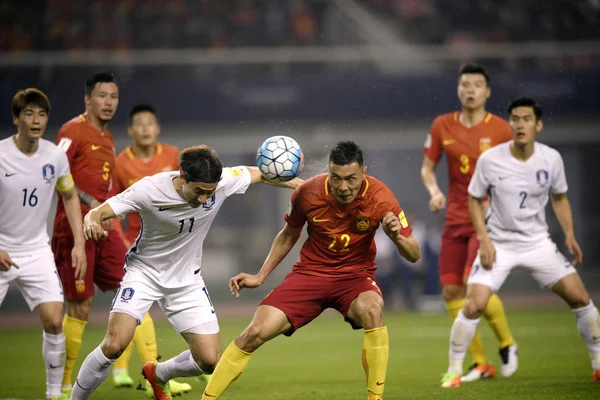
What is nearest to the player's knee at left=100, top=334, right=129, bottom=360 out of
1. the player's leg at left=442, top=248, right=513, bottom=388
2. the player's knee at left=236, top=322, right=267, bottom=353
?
the player's knee at left=236, top=322, right=267, bottom=353

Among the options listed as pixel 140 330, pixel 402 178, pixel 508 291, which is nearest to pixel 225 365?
pixel 140 330

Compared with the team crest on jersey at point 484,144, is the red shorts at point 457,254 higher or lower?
lower

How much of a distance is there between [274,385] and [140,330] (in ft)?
4.76

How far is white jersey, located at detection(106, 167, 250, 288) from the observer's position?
6.31 m

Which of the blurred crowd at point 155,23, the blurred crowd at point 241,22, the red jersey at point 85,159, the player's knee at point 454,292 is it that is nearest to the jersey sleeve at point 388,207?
the player's knee at point 454,292

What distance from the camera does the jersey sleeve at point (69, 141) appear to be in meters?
7.96

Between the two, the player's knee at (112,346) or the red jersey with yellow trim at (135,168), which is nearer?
the player's knee at (112,346)

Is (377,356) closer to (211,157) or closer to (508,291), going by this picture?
(211,157)

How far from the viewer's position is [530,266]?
808cm

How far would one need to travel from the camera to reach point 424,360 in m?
10.6

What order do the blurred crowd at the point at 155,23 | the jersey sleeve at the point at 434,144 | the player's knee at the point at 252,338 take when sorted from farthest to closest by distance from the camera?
the blurred crowd at the point at 155,23 < the jersey sleeve at the point at 434,144 < the player's knee at the point at 252,338

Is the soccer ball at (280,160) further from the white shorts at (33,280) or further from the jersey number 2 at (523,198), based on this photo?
the jersey number 2 at (523,198)

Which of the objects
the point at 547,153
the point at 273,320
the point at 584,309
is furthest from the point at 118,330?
the point at 547,153

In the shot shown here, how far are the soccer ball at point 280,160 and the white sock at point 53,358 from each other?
2186mm
